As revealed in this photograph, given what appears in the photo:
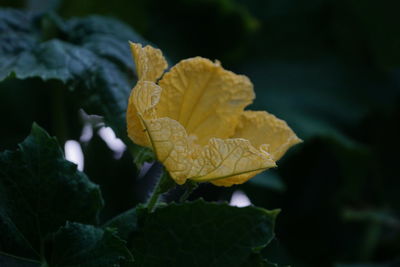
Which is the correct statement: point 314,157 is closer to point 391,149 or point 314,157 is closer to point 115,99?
point 391,149

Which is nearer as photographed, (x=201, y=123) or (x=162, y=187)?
(x=162, y=187)

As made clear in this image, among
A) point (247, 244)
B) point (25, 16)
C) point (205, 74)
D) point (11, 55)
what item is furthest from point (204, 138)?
point (25, 16)

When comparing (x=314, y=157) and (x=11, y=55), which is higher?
(x=314, y=157)

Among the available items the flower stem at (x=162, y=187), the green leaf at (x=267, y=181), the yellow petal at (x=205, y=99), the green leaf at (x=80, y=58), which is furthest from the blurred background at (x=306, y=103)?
the flower stem at (x=162, y=187)

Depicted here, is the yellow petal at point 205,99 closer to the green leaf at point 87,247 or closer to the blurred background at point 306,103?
the green leaf at point 87,247

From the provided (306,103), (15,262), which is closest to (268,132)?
(15,262)

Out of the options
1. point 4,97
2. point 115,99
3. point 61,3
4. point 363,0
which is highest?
point 363,0

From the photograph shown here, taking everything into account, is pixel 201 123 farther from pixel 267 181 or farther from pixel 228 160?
pixel 267 181
